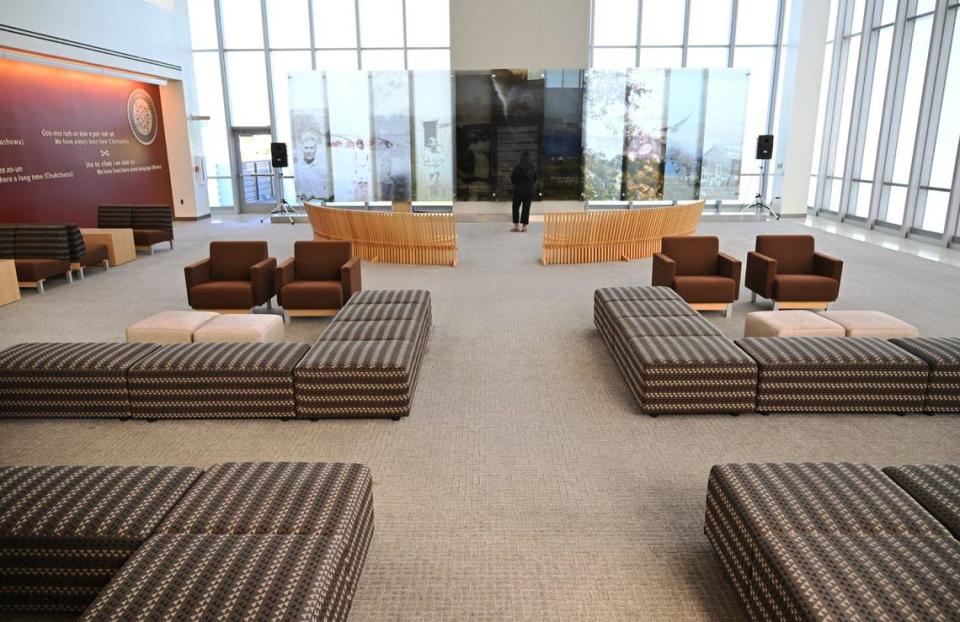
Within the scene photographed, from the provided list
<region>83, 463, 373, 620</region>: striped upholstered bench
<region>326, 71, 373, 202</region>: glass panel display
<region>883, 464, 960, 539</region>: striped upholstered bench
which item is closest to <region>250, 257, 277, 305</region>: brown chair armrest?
<region>83, 463, 373, 620</region>: striped upholstered bench

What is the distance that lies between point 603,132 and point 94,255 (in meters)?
11.1

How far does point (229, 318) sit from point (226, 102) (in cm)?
1340

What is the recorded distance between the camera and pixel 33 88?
445 inches

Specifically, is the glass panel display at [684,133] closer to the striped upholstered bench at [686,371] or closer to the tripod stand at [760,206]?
the tripod stand at [760,206]

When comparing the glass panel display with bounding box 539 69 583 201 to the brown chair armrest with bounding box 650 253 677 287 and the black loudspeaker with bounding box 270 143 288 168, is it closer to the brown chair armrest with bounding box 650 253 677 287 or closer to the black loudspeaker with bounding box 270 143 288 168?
the black loudspeaker with bounding box 270 143 288 168

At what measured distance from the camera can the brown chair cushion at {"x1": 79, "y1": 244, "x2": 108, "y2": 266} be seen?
9617 mm

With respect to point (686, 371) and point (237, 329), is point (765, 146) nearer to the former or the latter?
point (686, 371)

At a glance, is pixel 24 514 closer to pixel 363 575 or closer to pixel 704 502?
pixel 363 575

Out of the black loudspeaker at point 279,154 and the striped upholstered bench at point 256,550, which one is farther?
the black loudspeaker at point 279,154

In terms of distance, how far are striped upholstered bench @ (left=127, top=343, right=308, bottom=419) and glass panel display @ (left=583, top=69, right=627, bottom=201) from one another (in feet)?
40.2

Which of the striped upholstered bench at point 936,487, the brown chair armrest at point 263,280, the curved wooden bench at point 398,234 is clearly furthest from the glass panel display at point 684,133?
the striped upholstered bench at point 936,487

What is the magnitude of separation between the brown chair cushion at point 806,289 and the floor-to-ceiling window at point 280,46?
478 inches

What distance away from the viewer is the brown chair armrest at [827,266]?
23.3 ft

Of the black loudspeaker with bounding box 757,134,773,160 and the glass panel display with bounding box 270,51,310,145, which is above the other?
the glass panel display with bounding box 270,51,310,145
